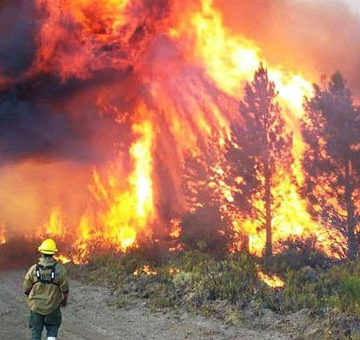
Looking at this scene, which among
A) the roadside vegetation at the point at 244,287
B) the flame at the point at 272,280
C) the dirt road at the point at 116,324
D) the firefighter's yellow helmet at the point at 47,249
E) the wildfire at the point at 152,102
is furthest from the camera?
the wildfire at the point at 152,102

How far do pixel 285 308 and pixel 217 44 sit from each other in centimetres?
1855

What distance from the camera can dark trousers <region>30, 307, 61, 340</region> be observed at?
740 cm

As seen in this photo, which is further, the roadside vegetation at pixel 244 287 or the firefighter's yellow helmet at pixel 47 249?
the roadside vegetation at pixel 244 287

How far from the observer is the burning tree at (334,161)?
58.9 ft

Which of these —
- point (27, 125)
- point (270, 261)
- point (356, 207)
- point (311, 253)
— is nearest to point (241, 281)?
point (270, 261)

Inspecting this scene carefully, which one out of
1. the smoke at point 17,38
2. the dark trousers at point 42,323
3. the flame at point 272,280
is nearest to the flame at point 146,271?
the flame at point 272,280

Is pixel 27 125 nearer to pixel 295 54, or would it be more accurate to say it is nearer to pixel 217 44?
pixel 217 44

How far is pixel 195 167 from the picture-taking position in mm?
20469

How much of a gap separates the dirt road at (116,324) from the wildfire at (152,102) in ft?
18.2

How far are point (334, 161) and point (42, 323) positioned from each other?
46.6 feet

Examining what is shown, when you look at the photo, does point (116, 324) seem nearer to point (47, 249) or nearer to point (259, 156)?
point (47, 249)

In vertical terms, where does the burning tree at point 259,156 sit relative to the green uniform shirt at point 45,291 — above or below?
above

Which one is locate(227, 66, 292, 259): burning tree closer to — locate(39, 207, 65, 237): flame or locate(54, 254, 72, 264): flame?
locate(54, 254, 72, 264): flame

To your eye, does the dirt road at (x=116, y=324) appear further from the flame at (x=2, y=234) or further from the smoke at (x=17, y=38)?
the smoke at (x=17, y=38)
